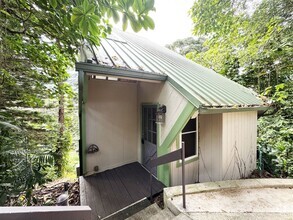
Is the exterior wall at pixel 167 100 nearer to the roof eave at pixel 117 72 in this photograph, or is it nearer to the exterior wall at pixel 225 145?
the roof eave at pixel 117 72

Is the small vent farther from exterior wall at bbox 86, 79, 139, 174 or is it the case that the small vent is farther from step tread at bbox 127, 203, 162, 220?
step tread at bbox 127, 203, 162, 220

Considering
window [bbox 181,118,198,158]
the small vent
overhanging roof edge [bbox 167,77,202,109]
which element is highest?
overhanging roof edge [bbox 167,77,202,109]

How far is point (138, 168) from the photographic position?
5211mm

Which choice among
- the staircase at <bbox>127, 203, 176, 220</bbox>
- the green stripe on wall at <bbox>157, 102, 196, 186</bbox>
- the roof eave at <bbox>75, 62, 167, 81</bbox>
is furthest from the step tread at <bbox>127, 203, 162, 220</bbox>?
the roof eave at <bbox>75, 62, 167, 81</bbox>

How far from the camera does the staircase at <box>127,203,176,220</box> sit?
8.66ft

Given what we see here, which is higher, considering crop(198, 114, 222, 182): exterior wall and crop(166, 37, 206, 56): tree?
crop(166, 37, 206, 56): tree

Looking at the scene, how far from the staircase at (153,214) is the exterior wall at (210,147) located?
72.7 inches

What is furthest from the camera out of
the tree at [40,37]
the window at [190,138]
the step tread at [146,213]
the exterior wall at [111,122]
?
the exterior wall at [111,122]

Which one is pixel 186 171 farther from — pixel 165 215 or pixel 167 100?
pixel 167 100

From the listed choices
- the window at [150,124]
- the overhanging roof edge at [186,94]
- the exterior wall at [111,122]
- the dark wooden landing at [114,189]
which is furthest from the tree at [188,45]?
the dark wooden landing at [114,189]

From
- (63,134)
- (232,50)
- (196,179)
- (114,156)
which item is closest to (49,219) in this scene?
(196,179)

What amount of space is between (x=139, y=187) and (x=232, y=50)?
24.4ft

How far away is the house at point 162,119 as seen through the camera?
342 centimetres

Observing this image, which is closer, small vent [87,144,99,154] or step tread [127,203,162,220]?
step tread [127,203,162,220]
